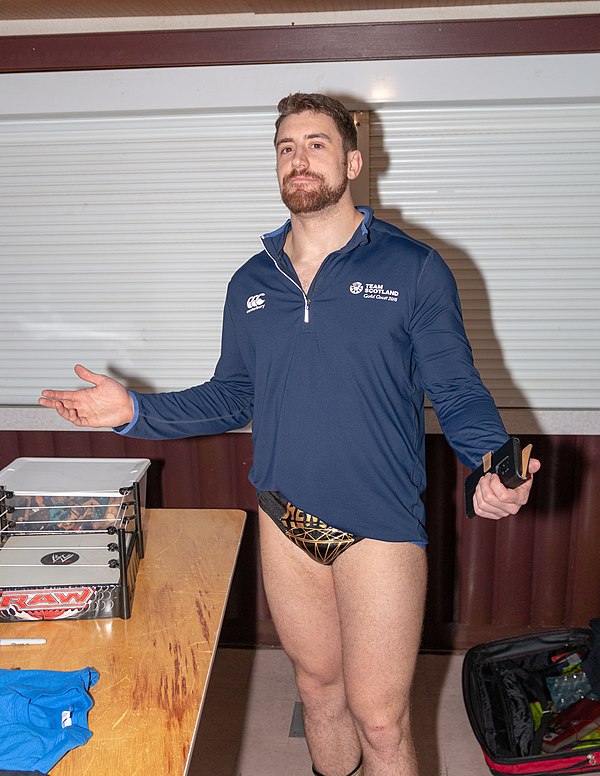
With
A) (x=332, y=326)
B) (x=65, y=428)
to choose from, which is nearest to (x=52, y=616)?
(x=332, y=326)

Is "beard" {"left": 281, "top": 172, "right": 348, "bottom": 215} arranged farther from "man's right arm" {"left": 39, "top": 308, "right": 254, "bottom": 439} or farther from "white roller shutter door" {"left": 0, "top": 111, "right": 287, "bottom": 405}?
"white roller shutter door" {"left": 0, "top": 111, "right": 287, "bottom": 405}

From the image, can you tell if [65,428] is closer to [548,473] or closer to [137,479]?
[137,479]

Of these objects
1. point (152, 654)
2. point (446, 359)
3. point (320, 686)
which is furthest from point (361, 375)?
point (320, 686)

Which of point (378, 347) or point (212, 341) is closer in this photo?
point (378, 347)

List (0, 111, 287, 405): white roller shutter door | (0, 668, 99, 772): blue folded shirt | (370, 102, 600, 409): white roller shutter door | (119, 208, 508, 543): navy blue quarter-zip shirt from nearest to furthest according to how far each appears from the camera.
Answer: (0, 668, 99, 772): blue folded shirt, (119, 208, 508, 543): navy blue quarter-zip shirt, (370, 102, 600, 409): white roller shutter door, (0, 111, 287, 405): white roller shutter door

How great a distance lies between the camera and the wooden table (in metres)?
1.42

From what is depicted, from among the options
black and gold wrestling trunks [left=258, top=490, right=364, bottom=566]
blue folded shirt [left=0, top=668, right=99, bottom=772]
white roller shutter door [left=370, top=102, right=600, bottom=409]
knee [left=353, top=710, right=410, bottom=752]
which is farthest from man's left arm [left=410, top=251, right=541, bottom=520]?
white roller shutter door [left=370, top=102, right=600, bottom=409]

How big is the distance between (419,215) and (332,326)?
1.36 m

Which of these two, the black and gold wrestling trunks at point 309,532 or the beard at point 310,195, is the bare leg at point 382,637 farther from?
the beard at point 310,195

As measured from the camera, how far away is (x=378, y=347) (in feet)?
6.13

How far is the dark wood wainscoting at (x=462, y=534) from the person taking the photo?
321 cm

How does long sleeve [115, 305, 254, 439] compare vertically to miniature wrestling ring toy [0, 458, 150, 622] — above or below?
above

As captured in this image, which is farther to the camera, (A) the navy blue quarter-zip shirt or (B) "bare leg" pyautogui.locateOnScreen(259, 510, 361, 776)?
(B) "bare leg" pyautogui.locateOnScreen(259, 510, 361, 776)

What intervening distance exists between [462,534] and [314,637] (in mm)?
1375
